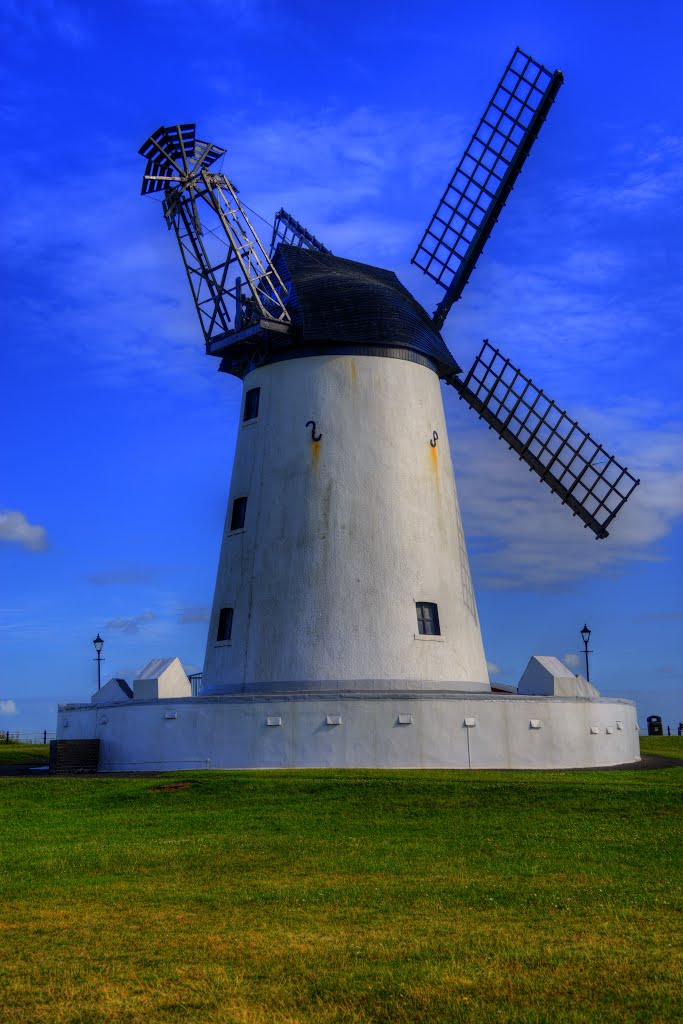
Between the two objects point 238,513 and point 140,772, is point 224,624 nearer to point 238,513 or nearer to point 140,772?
point 238,513

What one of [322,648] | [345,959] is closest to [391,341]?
[322,648]

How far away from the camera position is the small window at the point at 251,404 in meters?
29.0

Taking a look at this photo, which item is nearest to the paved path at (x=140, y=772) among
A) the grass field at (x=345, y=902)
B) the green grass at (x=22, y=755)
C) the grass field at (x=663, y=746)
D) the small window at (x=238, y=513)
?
the green grass at (x=22, y=755)

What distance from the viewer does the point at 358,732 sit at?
78.4 ft

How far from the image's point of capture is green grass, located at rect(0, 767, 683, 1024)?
326 inches

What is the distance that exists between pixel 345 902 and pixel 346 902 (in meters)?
0.01

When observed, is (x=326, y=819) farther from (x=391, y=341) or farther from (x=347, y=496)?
(x=391, y=341)

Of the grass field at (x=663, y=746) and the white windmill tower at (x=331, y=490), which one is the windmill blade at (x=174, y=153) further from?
the grass field at (x=663, y=746)

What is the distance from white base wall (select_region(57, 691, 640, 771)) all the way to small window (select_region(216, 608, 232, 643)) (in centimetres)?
280

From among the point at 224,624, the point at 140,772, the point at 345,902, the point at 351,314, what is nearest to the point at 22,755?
the point at 224,624

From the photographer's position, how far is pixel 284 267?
2986cm

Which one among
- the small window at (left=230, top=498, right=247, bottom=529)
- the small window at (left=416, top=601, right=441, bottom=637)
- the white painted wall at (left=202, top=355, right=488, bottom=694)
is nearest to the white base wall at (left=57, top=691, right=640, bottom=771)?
the white painted wall at (left=202, top=355, right=488, bottom=694)

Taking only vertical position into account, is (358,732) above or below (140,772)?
above

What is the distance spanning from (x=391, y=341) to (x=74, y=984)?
68.7 feet
